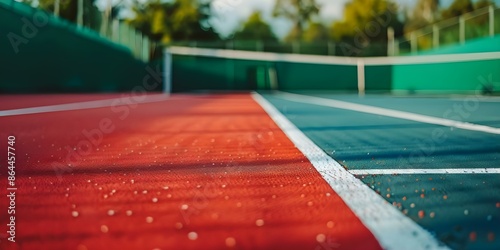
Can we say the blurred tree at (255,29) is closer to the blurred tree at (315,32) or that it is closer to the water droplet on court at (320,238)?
the blurred tree at (315,32)

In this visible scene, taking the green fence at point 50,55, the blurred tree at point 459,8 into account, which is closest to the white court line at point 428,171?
the green fence at point 50,55

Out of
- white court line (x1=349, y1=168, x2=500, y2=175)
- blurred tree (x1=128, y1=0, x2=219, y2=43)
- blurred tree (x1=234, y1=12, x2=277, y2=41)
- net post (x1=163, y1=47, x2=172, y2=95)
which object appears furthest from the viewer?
blurred tree (x1=234, y1=12, x2=277, y2=41)

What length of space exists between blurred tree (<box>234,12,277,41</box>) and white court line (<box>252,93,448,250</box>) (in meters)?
54.8

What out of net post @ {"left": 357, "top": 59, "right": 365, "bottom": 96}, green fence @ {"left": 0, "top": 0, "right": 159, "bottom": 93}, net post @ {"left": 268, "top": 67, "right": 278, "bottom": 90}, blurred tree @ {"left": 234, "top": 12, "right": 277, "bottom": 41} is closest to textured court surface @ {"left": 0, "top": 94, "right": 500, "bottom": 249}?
green fence @ {"left": 0, "top": 0, "right": 159, "bottom": 93}

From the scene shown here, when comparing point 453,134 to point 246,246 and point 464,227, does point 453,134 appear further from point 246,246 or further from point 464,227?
point 246,246

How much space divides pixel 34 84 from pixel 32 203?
14263mm

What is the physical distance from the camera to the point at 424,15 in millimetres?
49688

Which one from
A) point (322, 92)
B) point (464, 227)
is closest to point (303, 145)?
point (464, 227)

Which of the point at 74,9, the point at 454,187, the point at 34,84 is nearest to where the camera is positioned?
the point at 454,187

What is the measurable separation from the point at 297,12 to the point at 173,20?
16178 millimetres

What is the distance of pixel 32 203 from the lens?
1681 millimetres

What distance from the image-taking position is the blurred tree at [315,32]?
2028 inches

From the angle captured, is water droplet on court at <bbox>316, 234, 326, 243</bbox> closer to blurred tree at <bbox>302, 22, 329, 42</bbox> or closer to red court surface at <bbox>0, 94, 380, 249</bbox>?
red court surface at <bbox>0, 94, 380, 249</bbox>

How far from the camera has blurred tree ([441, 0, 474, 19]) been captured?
45594mm
